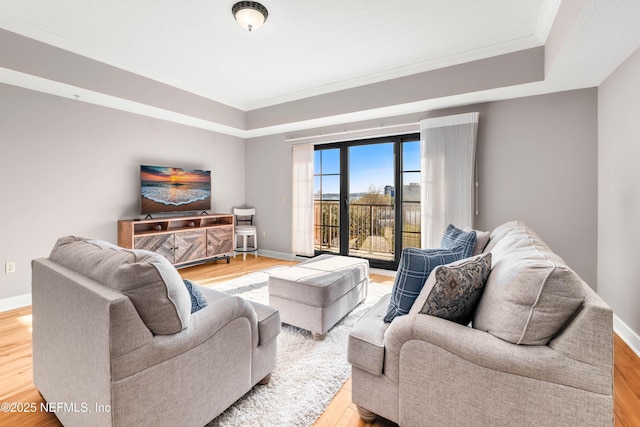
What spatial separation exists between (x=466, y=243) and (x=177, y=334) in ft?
5.67

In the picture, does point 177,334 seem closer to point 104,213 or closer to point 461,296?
point 461,296

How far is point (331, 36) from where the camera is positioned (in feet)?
9.19

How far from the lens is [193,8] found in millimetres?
2385

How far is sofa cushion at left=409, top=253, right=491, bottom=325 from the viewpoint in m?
1.25

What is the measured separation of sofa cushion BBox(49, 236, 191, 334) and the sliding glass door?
3440 millimetres

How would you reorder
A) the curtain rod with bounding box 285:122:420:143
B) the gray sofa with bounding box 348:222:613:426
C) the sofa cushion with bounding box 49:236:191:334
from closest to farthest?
the gray sofa with bounding box 348:222:613:426 → the sofa cushion with bounding box 49:236:191:334 → the curtain rod with bounding box 285:122:420:143

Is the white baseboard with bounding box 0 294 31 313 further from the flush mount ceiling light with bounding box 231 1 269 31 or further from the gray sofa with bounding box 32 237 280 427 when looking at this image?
the flush mount ceiling light with bounding box 231 1 269 31

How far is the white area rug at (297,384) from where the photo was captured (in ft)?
4.85

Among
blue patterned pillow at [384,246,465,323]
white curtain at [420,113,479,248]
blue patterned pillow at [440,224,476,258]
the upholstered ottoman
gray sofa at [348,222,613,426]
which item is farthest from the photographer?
white curtain at [420,113,479,248]

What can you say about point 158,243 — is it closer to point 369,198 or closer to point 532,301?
point 369,198

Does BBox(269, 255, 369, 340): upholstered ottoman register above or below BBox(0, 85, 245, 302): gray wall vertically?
below

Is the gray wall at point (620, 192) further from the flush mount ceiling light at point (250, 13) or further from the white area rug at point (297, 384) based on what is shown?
the flush mount ceiling light at point (250, 13)

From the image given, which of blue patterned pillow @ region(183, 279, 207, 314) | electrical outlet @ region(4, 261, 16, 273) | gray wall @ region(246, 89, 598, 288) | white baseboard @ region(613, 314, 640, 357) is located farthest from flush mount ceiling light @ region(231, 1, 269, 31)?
white baseboard @ region(613, 314, 640, 357)

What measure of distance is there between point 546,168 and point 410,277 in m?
2.77
